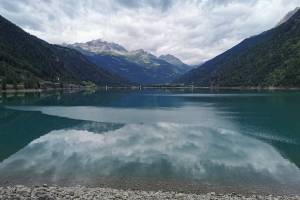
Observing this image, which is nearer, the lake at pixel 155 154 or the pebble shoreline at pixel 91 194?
the pebble shoreline at pixel 91 194

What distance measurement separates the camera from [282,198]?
88.3 feet

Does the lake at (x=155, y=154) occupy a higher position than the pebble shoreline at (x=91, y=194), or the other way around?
the pebble shoreline at (x=91, y=194)

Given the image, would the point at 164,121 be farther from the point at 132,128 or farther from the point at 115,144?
the point at 115,144

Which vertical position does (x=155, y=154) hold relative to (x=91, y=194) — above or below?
below

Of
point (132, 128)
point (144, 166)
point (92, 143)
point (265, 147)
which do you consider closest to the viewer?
point (144, 166)

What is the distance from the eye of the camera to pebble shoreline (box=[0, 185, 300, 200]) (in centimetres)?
2616

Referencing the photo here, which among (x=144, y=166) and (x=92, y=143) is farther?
(x=92, y=143)

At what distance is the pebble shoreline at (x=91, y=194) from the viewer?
1030 inches

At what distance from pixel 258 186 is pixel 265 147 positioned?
20.4 meters

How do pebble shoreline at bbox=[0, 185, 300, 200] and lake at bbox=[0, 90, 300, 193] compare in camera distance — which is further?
lake at bbox=[0, 90, 300, 193]

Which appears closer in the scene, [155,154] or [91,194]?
[91,194]

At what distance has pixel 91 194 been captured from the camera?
27.2m

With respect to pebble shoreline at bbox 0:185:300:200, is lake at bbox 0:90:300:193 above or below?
below

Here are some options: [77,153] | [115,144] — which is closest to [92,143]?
[115,144]
